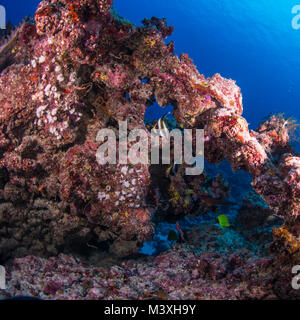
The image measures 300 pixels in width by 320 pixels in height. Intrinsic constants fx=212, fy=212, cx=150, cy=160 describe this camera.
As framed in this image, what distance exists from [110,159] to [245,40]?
7605 centimetres

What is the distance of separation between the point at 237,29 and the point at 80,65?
71.7 metres

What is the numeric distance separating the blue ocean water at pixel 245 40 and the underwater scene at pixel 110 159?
49.4 m

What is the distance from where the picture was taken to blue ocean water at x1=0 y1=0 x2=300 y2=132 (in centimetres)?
5119

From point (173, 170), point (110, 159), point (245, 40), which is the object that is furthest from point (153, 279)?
point (245, 40)

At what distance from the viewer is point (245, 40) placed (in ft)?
210

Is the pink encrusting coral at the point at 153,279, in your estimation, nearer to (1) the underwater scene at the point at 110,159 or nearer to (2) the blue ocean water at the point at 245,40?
(1) the underwater scene at the point at 110,159

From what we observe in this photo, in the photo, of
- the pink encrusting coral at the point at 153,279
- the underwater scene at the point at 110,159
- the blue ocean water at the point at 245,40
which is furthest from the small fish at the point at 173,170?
the blue ocean water at the point at 245,40

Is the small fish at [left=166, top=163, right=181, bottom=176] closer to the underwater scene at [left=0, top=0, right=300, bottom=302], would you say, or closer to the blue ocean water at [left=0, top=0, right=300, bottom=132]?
the underwater scene at [left=0, top=0, right=300, bottom=302]

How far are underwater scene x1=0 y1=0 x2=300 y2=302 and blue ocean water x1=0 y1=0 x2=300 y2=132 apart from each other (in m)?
49.4

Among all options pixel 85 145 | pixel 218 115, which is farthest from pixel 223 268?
pixel 85 145

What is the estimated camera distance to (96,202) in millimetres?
4203

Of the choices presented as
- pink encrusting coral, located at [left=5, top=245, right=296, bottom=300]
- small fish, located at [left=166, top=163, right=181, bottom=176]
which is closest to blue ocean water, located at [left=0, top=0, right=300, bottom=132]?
small fish, located at [left=166, top=163, right=181, bottom=176]
